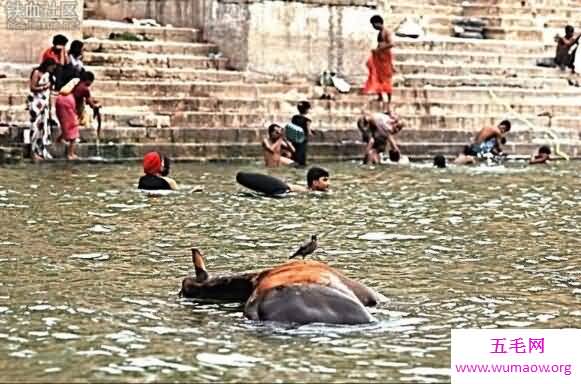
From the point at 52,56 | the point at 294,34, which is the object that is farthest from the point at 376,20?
the point at 52,56

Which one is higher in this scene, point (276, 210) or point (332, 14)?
point (332, 14)

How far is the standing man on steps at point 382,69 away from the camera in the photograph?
67.4ft

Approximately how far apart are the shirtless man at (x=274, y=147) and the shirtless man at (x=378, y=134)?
4.52 feet

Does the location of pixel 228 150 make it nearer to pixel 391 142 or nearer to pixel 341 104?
pixel 391 142

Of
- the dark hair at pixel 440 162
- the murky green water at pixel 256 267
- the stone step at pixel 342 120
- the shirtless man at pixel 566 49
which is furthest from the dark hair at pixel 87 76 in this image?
the shirtless man at pixel 566 49

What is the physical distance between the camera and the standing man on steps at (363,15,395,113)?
808 inches

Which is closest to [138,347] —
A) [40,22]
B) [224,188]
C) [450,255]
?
[450,255]

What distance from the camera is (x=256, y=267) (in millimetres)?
9023

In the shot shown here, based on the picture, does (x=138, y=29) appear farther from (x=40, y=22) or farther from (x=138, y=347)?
(x=138, y=347)

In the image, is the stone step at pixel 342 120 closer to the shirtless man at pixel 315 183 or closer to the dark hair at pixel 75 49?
the dark hair at pixel 75 49

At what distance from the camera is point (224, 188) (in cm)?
1452

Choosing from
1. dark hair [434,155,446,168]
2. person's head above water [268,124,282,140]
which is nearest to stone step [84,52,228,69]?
person's head above water [268,124,282,140]

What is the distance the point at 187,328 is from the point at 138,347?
50 cm

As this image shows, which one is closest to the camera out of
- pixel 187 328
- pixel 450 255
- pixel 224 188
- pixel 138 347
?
pixel 138 347
